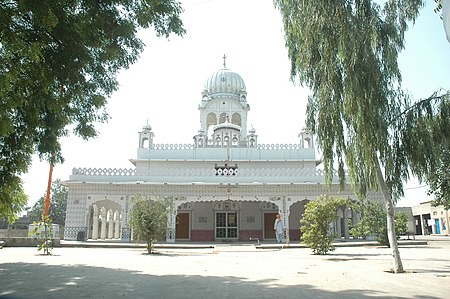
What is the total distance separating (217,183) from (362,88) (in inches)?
570

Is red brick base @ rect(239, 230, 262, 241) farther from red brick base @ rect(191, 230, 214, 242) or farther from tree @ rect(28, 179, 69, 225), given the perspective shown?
tree @ rect(28, 179, 69, 225)

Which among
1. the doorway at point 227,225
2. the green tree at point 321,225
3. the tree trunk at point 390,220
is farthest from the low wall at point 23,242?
the tree trunk at point 390,220

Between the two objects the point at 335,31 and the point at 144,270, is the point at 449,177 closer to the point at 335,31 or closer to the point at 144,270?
the point at 335,31

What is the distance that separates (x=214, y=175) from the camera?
878 inches

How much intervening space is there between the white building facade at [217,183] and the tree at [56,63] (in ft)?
34.1

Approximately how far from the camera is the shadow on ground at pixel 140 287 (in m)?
5.54

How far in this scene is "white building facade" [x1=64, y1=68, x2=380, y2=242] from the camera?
21.9 meters

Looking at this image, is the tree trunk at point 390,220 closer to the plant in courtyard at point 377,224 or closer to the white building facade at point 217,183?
the plant in courtyard at point 377,224

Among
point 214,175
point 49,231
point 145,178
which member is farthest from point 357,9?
point 145,178

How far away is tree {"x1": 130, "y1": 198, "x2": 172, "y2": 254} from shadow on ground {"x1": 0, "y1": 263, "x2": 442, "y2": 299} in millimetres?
6345

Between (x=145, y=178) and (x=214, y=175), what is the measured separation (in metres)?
4.22

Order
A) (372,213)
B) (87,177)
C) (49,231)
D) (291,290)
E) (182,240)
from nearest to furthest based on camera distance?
(291,290) < (49,231) < (372,213) < (87,177) < (182,240)

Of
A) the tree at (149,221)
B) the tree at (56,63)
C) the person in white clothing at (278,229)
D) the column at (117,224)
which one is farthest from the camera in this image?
the column at (117,224)

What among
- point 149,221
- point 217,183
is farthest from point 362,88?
point 217,183
